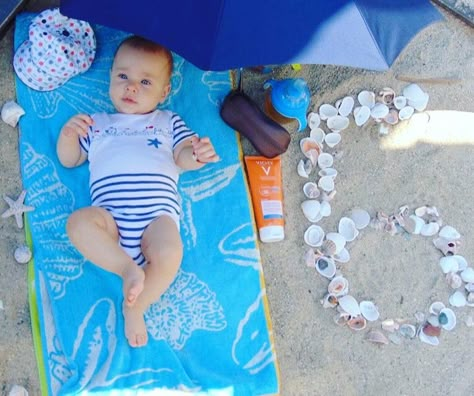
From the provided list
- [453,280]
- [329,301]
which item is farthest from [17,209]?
[453,280]

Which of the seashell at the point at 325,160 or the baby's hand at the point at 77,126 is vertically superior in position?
the baby's hand at the point at 77,126

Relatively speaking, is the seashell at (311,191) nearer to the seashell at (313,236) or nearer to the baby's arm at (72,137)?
the seashell at (313,236)

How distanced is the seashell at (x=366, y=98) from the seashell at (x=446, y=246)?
24.7 inches

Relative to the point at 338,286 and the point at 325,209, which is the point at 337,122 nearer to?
the point at 325,209

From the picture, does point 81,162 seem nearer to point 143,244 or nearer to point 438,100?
point 143,244

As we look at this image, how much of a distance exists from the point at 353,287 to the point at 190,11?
123cm

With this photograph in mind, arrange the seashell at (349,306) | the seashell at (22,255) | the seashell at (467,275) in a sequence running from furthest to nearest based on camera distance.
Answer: the seashell at (467,275) → the seashell at (349,306) → the seashell at (22,255)

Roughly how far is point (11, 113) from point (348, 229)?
4.59 ft

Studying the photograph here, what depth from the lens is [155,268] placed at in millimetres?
2217

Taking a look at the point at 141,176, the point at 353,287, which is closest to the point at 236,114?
the point at 141,176

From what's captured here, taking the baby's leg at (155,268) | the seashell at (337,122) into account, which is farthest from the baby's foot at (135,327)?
the seashell at (337,122)

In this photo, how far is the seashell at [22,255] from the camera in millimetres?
2355

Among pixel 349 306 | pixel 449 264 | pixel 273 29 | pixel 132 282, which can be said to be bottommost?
pixel 349 306

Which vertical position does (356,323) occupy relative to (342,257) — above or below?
below
